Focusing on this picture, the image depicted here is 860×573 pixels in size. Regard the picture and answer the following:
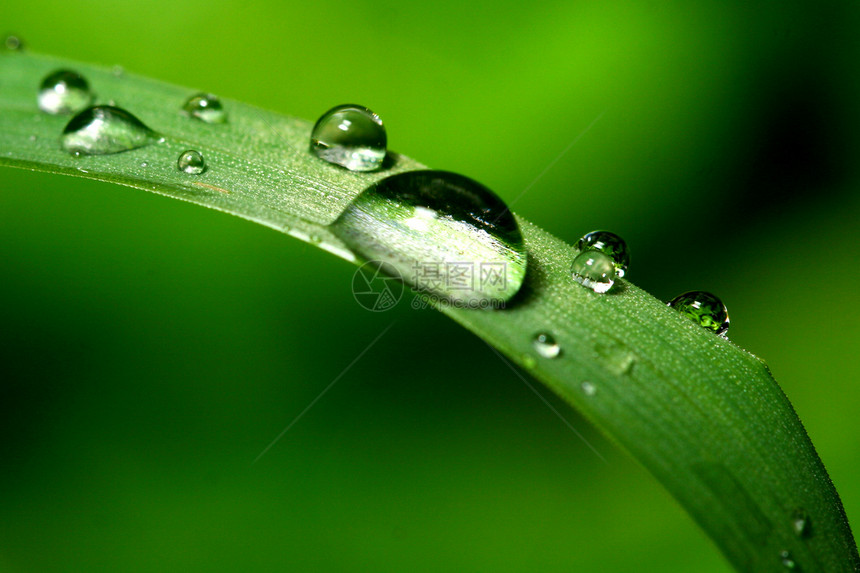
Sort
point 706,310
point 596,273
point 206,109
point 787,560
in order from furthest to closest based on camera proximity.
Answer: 1. point 206,109
2. point 706,310
3. point 596,273
4. point 787,560

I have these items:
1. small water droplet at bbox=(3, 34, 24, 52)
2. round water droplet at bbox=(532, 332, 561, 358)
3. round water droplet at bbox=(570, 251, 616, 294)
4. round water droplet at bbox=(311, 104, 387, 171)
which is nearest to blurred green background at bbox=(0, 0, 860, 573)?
small water droplet at bbox=(3, 34, 24, 52)

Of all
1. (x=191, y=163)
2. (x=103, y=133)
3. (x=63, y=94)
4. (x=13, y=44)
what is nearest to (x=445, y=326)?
(x=191, y=163)

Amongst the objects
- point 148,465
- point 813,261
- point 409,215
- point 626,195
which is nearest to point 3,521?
point 148,465

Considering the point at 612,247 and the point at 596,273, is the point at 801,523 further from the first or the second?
the point at 612,247

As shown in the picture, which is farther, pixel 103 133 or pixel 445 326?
pixel 445 326

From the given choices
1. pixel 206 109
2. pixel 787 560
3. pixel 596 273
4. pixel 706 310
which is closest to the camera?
pixel 787 560

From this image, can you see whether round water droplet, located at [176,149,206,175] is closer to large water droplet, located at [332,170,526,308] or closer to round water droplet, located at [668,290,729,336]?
large water droplet, located at [332,170,526,308]

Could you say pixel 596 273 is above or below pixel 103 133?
above
